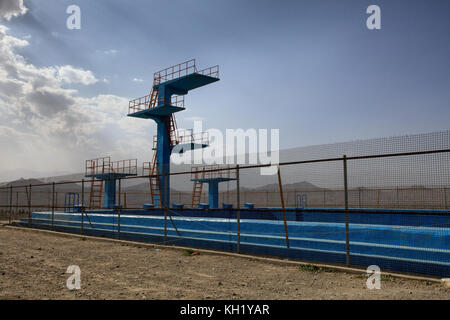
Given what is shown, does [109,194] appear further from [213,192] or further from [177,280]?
[177,280]

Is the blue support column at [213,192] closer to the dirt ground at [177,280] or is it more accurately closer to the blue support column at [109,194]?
the blue support column at [109,194]

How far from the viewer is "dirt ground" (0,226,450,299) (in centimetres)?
610

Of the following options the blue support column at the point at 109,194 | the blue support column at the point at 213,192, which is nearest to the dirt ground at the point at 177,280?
the blue support column at the point at 213,192

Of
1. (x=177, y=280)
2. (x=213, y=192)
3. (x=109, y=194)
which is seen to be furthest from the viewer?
(x=109, y=194)

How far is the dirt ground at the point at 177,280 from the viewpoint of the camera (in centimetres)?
610

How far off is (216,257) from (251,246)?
1.15m

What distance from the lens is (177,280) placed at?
732 centimetres

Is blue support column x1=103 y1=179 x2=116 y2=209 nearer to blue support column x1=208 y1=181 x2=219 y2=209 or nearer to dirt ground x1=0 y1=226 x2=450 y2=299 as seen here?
blue support column x1=208 y1=181 x2=219 y2=209

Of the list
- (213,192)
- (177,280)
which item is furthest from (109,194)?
(177,280)

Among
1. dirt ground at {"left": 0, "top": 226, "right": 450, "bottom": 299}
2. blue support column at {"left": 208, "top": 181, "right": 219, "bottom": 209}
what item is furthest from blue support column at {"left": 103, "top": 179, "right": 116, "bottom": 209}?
dirt ground at {"left": 0, "top": 226, "right": 450, "bottom": 299}

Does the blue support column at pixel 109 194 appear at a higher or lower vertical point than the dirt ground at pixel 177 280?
higher
